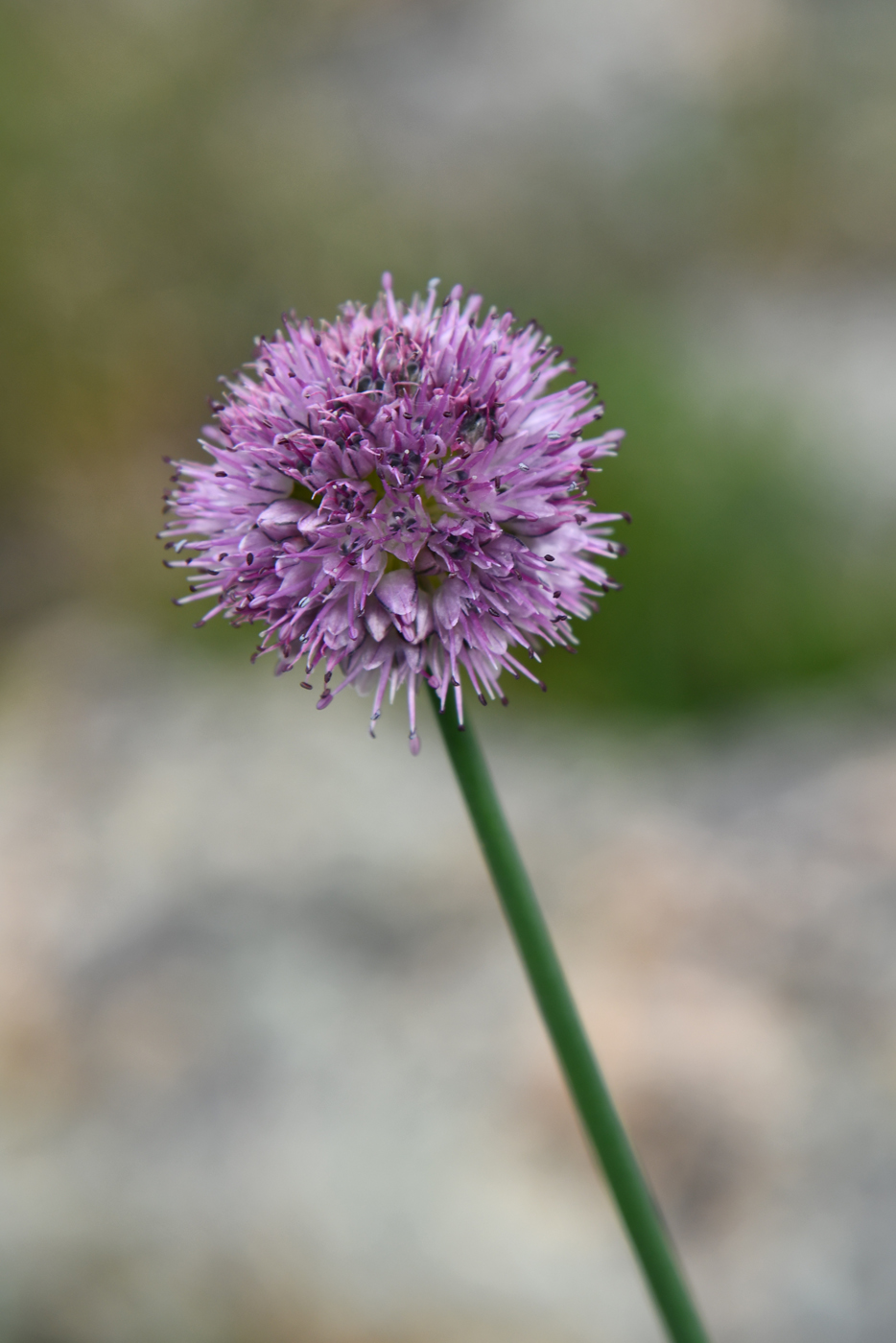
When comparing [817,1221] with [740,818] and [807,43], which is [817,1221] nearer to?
[740,818]

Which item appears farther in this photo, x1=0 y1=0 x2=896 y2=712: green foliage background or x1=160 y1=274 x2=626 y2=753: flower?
x1=0 y1=0 x2=896 y2=712: green foliage background

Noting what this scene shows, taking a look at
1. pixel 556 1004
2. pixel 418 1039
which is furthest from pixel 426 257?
pixel 556 1004

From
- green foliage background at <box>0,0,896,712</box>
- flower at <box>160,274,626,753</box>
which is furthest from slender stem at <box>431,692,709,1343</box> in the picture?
green foliage background at <box>0,0,896,712</box>

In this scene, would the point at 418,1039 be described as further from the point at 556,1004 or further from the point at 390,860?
the point at 556,1004

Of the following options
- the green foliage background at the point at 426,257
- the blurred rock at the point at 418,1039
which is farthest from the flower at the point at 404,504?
the green foliage background at the point at 426,257

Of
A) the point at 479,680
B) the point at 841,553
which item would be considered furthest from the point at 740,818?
the point at 841,553

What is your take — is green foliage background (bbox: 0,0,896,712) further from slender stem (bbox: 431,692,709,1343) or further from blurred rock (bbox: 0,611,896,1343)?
slender stem (bbox: 431,692,709,1343)

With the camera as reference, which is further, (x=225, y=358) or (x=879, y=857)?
(x=225, y=358)
